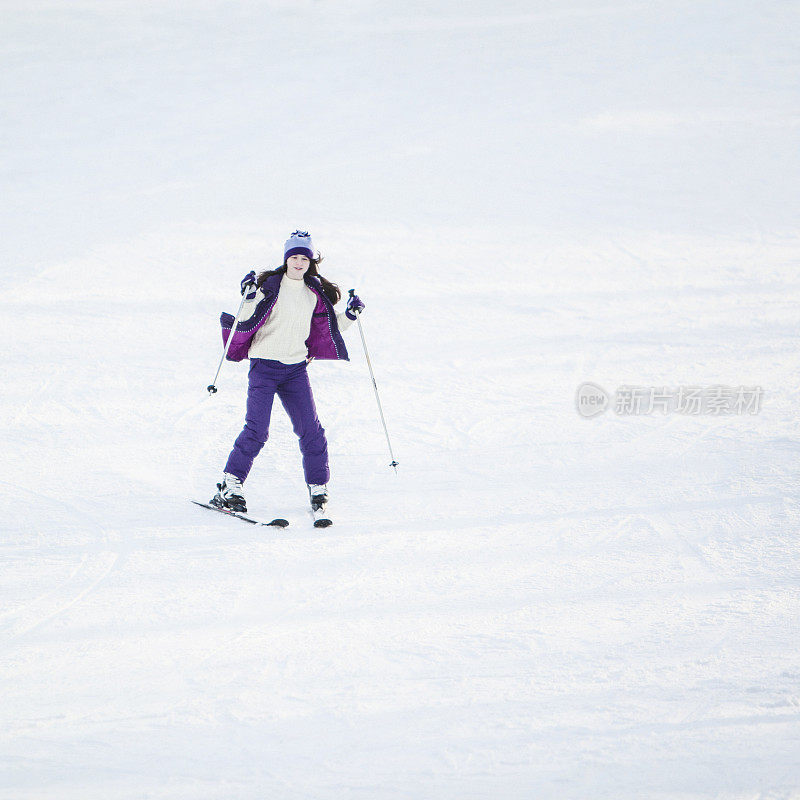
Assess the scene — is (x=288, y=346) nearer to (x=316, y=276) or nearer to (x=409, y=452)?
(x=316, y=276)

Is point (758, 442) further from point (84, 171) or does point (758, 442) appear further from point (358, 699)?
point (84, 171)

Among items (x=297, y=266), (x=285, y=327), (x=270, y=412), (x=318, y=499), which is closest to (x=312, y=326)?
(x=285, y=327)

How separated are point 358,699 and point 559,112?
38.8 feet

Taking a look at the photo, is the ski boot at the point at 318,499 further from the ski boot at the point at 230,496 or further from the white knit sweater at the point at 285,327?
the white knit sweater at the point at 285,327

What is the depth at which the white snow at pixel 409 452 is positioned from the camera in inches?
125

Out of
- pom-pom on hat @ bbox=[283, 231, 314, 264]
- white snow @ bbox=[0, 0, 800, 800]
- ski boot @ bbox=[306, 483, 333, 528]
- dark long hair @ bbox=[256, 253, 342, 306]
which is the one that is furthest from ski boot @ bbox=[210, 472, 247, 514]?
pom-pom on hat @ bbox=[283, 231, 314, 264]

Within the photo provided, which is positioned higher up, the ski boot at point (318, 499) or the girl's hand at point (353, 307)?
the girl's hand at point (353, 307)

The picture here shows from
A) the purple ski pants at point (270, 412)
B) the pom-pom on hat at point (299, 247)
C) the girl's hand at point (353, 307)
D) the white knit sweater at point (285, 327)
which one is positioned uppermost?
the pom-pom on hat at point (299, 247)

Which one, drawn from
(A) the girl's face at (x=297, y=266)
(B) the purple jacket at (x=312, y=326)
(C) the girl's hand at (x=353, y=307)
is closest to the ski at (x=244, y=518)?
(B) the purple jacket at (x=312, y=326)

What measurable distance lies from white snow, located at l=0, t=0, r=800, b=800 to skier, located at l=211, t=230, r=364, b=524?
27 centimetres

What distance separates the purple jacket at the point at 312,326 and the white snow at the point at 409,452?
0.85 meters

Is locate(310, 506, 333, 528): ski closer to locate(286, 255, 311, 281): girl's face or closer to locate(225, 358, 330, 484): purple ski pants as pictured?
locate(225, 358, 330, 484): purple ski pants

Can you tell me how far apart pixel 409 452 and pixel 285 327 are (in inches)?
54.4

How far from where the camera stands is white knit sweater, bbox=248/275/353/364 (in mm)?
4555
